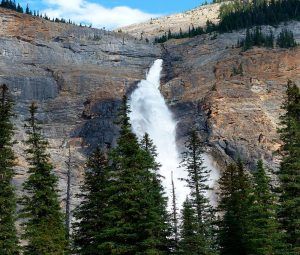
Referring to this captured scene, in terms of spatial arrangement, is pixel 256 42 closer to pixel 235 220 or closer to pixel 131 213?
pixel 235 220

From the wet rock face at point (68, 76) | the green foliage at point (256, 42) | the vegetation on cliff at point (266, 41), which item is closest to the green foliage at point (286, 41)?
the vegetation on cliff at point (266, 41)

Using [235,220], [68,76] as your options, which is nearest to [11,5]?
[68,76]

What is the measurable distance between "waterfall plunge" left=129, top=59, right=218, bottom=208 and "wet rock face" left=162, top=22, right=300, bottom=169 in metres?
2.25

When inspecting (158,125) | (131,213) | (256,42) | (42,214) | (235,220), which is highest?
(256,42)

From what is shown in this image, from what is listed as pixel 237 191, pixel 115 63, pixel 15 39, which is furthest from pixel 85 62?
pixel 237 191

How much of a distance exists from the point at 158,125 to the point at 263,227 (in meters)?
74.1

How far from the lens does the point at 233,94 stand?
346 feet

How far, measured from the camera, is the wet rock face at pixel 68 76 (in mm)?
99375

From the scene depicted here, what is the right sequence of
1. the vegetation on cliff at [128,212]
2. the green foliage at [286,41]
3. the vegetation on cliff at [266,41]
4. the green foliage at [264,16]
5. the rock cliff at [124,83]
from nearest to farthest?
the vegetation on cliff at [128,212], the rock cliff at [124,83], the green foliage at [286,41], the vegetation on cliff at [266,41], the green foliage at [264,16]

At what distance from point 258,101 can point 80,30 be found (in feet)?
213

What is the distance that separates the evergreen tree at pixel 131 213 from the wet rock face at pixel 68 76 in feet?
163

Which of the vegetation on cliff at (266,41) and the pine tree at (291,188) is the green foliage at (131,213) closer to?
the pine tree at (291,188)

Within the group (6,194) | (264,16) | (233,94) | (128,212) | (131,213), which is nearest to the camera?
(128,212)

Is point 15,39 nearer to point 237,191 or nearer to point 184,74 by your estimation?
point 184,74
